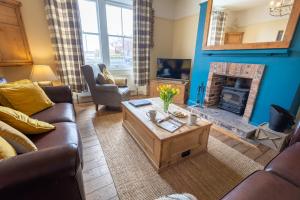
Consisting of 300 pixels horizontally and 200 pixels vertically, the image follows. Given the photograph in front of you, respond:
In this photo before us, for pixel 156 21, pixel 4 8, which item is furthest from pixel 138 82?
pixel 4 8

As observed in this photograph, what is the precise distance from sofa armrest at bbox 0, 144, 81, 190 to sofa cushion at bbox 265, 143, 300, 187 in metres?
1.22

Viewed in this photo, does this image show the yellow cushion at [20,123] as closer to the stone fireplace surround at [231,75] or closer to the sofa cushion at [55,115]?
the sofa cushion at [55,115]

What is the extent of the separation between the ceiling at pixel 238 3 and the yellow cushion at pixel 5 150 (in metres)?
3.04

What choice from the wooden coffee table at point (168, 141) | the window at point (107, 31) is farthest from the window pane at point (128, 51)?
the wooden coffee table at point (168, 141)

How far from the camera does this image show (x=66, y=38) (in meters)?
2.76

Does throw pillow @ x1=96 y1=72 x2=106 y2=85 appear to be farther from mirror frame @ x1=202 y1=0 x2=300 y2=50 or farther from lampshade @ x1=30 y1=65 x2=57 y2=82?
mirror frame @ x1=202 y1=0 x2=300 y2=50

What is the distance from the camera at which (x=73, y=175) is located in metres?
0.72

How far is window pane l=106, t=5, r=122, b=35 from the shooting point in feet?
10.8

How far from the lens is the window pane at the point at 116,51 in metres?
3.51

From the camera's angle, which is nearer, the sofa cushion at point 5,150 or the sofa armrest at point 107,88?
the sofa cushion at point 5,150

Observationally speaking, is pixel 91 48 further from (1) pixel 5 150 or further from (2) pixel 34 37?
(1) pixel 5 150

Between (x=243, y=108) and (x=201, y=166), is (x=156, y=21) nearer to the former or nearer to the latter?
(x=243, y=108)

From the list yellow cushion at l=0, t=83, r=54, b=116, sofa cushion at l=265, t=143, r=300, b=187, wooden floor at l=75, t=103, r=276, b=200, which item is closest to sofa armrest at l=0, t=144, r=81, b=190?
wooden floor at l=75, t=103, r=276, b=200

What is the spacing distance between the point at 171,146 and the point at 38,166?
107cm
